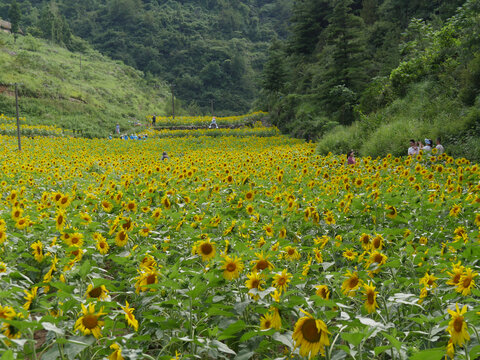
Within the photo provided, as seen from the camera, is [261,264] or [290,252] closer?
[261,264]

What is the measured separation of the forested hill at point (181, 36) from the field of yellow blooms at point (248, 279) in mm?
63957

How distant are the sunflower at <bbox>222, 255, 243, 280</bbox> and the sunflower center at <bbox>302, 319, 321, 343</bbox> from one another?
73 centimetres

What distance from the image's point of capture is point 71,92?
1484 inches

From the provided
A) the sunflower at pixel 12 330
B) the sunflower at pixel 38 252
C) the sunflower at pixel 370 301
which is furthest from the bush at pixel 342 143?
the sunflower at pixel 12 330

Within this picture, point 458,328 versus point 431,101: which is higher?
point 431,101

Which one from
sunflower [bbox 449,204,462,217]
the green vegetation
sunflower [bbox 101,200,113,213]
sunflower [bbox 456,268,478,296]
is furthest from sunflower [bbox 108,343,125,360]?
the green vegetation

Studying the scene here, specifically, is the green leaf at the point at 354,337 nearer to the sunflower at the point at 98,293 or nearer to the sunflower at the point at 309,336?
the sunflower at the point at 309,336

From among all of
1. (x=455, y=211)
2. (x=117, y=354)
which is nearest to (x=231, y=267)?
(x=117, y=354)

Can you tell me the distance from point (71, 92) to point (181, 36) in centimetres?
5150

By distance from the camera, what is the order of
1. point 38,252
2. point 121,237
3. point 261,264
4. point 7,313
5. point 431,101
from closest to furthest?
point 7,313
point 261,264
point 38,252
point 121,237
point 431,101

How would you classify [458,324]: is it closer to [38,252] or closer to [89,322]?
[89,322]

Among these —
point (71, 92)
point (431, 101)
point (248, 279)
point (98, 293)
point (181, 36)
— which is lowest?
point (248, 279)

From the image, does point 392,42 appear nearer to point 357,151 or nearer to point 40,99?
point 357,151

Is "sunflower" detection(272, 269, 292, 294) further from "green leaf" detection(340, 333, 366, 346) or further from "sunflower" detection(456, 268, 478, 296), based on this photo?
"sunflower" detection(456, 268, 478, 296)
